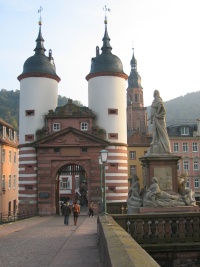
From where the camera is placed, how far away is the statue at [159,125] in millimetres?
17250

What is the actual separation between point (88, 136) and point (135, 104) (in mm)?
67282

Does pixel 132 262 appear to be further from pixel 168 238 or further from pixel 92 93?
pixel 92 93

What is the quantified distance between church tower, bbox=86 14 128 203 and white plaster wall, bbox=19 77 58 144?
4683mm

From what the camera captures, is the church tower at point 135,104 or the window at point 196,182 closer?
the window at point 196,182

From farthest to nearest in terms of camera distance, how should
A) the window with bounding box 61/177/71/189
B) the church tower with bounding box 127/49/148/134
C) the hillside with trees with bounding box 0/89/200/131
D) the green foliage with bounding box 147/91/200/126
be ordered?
1. the green foliage with bounding box 147/91/200/126
2. the hillside with trees with bounding box 0/89/200/131
3. the church tower with bounding box 127/49/148/134
4. the window with bounding box 61/177/71/189

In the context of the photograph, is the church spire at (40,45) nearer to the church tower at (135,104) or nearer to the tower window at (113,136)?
the tower window at (113,136)

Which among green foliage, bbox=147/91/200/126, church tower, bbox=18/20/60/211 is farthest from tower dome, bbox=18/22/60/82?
green foliage, bbox=147/91/200/126

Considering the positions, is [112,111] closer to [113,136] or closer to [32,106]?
[113,136]

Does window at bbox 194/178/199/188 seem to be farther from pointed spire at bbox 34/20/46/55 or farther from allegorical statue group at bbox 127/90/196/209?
allegorical statue group at bbox 127/90/196/209

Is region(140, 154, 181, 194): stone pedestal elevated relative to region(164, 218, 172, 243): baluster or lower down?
elevated

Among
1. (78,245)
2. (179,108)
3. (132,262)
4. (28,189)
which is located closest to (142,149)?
(28,189)

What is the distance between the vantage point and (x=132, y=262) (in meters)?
4.95

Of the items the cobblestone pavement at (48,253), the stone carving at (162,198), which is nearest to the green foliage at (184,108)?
the stone carving at (162,198)

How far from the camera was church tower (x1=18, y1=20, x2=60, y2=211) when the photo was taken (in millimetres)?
42250
